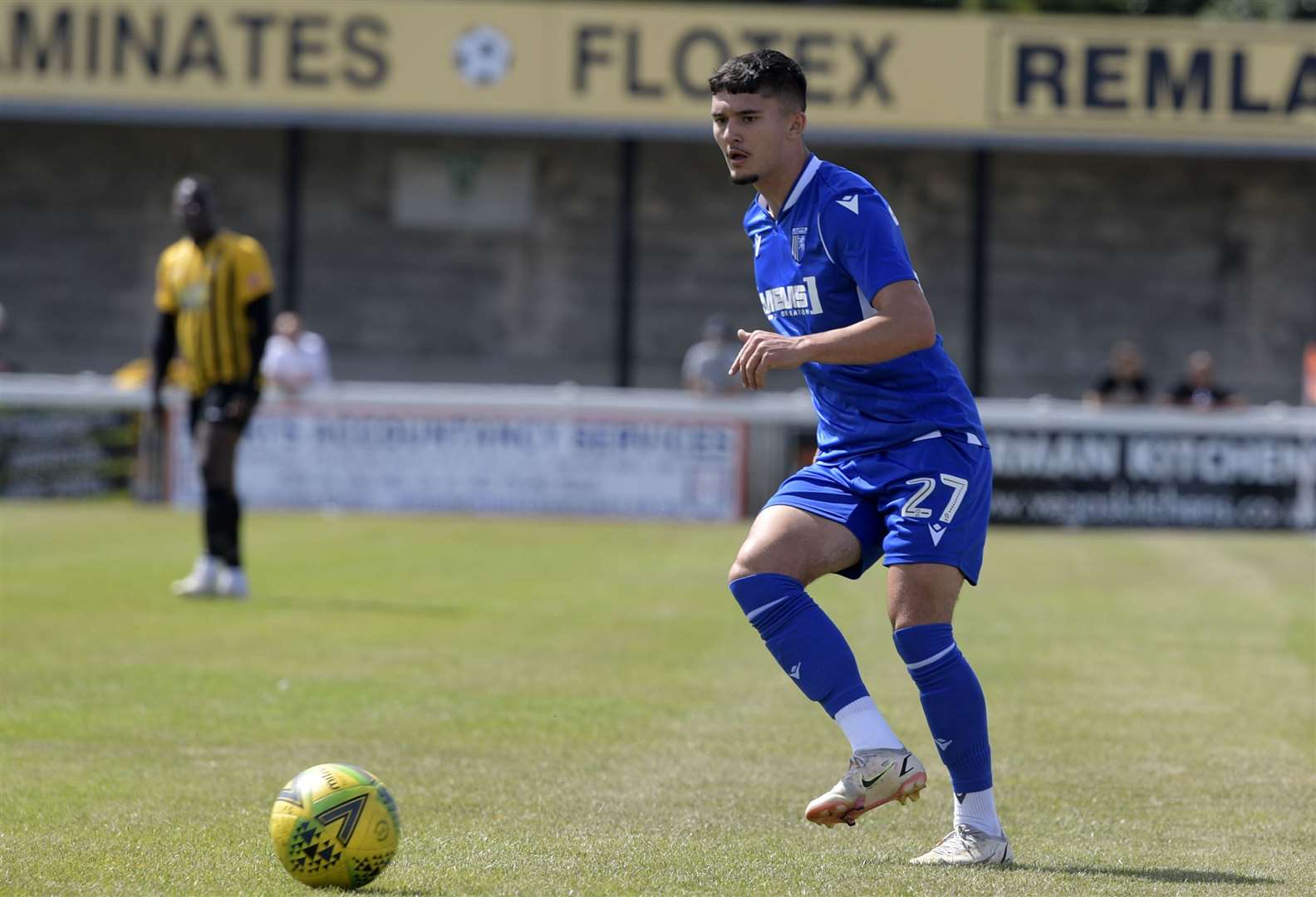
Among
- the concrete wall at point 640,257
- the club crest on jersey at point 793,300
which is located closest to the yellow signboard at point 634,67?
the concrete wall at point 640,257

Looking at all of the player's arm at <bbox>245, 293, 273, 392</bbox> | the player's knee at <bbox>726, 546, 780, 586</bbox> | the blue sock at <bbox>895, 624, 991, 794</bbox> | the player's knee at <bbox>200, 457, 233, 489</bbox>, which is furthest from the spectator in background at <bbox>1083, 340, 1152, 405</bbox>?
the player's knee at <bbox>726, 546, 780, 586</bbox>

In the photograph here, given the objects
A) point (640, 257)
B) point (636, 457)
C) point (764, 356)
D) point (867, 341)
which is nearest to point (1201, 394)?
point (636, 457)

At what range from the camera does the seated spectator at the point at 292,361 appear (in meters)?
20.9

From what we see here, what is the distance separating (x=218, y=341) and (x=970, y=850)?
7.85 m

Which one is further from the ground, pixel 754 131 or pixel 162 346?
pixel 754 131

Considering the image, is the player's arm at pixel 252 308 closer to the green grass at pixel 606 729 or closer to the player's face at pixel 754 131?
the green grass at pixel 606 729

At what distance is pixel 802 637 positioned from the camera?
17.4ft

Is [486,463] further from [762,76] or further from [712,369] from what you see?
[762,76]

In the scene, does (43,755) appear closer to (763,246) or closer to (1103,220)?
(763,246)

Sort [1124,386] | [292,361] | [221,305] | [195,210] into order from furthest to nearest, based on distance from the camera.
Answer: [1124,386]
[292,361]
[221,305]
[195,210]

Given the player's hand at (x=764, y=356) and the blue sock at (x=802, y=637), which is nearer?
the player's hand at (x=764, y=356)

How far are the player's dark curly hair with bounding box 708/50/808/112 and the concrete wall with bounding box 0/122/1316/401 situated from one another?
2508cm

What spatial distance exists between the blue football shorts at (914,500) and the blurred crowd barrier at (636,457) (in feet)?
49.8

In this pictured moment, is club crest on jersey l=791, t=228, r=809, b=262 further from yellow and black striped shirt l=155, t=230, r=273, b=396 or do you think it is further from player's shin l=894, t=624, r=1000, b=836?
yellow and black striped shirt l=155, t=230, r=273, b=396
